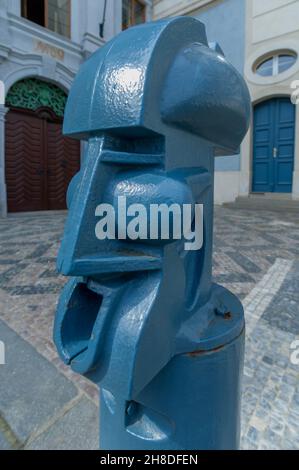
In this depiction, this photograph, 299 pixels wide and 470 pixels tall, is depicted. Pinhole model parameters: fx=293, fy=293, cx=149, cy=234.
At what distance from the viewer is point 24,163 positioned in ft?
26.3

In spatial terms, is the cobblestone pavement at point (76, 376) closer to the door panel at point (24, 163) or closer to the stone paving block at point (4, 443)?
the stone paving block at point (4, 443)

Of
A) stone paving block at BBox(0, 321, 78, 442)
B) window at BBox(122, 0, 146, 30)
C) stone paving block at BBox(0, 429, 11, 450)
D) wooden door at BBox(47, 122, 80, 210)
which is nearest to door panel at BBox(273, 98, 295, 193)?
window at BBox(122, 0, 146, 30)

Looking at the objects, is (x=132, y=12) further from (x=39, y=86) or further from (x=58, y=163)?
(x=58, y=163)

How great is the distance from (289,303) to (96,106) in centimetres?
237

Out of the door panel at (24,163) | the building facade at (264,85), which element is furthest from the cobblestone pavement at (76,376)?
the building facade at (264,85)

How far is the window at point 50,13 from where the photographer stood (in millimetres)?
7727

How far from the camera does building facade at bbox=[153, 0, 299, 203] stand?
27.9 feet

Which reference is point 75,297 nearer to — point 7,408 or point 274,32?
point 7,408

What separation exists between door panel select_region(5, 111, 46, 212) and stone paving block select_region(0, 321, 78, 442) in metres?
7.05

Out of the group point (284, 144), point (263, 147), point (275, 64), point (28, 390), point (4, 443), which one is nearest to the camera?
point (4, 443)

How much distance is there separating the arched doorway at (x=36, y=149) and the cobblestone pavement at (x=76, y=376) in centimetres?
471

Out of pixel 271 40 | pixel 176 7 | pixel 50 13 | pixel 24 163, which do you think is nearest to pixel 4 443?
pixel 24 163

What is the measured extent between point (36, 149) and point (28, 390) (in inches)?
317
